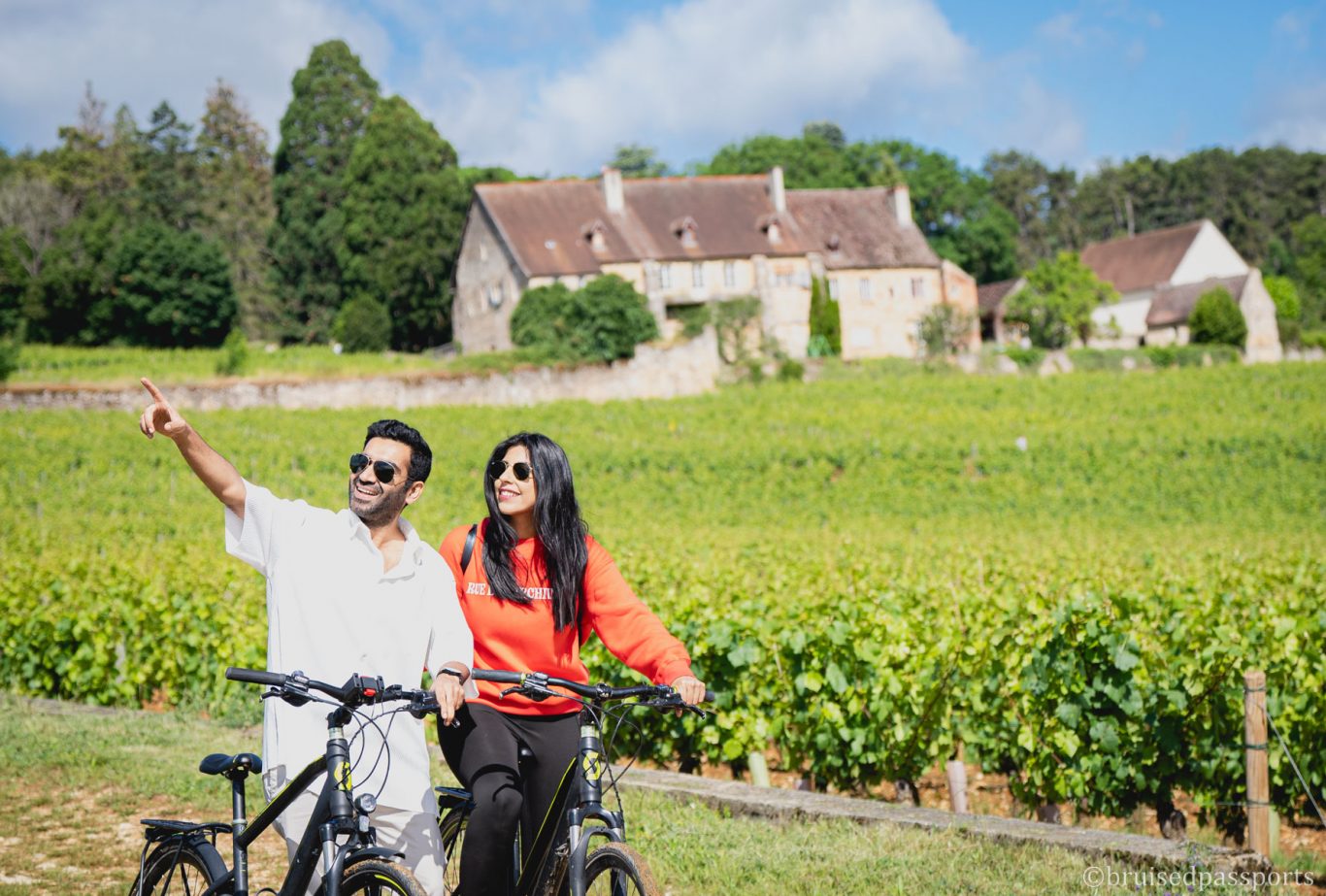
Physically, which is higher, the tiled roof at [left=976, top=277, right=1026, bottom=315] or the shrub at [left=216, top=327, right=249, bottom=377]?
the tiled roof at [left=976, top=277, right=1026, bottom=315]

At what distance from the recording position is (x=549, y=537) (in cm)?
428

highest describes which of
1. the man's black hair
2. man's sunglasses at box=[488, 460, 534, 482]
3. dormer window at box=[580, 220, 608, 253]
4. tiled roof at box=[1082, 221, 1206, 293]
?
tiled roof at box=[1082, 221, 1206, 293]

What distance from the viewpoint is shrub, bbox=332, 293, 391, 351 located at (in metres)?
57.6

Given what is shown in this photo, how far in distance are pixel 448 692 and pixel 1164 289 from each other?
7617cm

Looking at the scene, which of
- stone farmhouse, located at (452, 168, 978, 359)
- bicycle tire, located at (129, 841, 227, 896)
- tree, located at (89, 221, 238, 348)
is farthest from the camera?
tree, located at (89, 221, 238, 348)

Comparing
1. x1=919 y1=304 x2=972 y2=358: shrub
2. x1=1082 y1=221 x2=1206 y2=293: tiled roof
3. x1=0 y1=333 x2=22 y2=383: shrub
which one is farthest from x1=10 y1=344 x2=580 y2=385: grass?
x1=1082 y1=221 x2=1206 y2=293: tiled roof

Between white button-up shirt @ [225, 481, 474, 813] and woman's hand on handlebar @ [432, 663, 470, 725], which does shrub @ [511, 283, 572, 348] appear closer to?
white button-up shirt @ [225, 481, 474, 813]

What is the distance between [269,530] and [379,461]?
402 millimetres

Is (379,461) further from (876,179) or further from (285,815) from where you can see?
(876,179)

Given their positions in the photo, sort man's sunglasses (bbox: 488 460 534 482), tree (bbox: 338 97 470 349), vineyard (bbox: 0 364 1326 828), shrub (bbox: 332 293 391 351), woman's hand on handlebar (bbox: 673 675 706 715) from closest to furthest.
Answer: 1. woman's hand on handlebar (bbox: 673 675 706 715)
2. man's sunglasses (bbox: 488 460 534 482)
3. vineyard (bbox: 0 364 1326 828)
4. shrub (bbox: 332 293 391 351)
5. tree (bbox: 338 97 470 349)

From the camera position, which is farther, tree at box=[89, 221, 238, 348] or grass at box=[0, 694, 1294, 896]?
tree at box=[89, 221, 238, 348]

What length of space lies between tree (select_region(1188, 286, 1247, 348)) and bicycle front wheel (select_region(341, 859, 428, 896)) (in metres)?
65.9

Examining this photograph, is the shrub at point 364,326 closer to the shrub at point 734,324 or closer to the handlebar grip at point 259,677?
the shrub at point 734,324

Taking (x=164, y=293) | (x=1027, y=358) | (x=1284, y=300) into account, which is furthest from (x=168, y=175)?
(x=1284, y=300)
